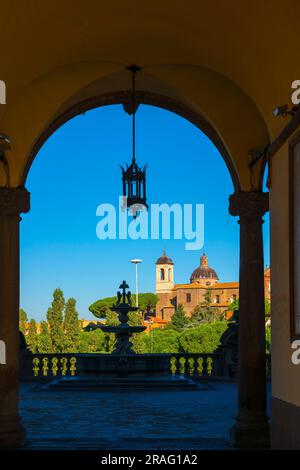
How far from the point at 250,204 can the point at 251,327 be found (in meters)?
1.51

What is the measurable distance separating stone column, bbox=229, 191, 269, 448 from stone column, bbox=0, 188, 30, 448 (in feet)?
8.52

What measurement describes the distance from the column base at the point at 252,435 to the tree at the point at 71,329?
64475 millimetres

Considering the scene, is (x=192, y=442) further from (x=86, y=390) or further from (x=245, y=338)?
(x=86, y=390)

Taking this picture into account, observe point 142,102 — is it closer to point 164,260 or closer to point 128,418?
point 128,418

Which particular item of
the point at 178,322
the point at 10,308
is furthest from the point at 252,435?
the point at 178,322

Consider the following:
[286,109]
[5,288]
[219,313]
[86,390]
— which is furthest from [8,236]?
[219,313]

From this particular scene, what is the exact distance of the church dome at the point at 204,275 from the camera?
15638cm

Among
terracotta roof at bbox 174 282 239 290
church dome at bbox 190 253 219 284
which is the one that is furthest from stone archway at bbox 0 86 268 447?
church dome at bbox 190 253 219 284

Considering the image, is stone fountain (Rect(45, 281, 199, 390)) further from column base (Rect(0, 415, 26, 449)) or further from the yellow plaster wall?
the yellow plaster wall

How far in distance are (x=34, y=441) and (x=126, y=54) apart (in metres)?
4.69

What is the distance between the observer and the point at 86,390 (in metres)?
17.2

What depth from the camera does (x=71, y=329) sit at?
244 feet

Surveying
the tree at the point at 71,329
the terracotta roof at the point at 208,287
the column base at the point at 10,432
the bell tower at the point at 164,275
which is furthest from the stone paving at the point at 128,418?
the bell tower at the point at 164,275

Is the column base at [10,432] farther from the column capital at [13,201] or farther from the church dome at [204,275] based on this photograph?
the church dome at [204,275]
